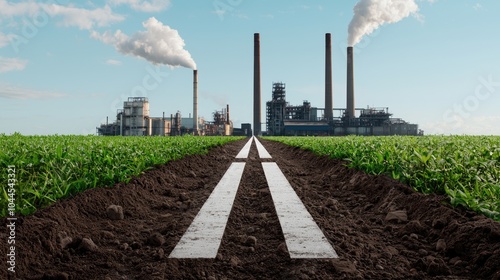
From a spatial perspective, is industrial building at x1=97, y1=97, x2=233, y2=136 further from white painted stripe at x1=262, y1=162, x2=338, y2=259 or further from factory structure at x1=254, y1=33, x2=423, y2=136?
white painted stripe at x1=262, y1=162, x2=338, y2=259

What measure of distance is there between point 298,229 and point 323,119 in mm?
71048

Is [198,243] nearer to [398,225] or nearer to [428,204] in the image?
[398,225]

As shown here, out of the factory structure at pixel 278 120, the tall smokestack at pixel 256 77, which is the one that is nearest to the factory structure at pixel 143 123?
the factory structure at pixel 278 120

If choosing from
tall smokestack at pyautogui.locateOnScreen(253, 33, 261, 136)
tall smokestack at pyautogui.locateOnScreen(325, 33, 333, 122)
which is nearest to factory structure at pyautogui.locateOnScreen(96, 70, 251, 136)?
tall smokestack at pyautogui.locateOnScreen(253, 33, 261, 136)

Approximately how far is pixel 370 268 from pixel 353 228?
52.5 inches

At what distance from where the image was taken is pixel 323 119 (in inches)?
2911

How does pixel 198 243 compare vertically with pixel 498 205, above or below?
below

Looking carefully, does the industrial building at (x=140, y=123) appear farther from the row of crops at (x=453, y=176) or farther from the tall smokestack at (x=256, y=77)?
the row of crops at (x=453, y=176)

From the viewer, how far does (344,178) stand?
842 cm

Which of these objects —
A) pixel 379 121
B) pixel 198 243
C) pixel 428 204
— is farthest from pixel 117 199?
pixel 379 121

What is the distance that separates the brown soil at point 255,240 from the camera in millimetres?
3260

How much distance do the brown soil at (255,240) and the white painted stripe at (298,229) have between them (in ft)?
0.33

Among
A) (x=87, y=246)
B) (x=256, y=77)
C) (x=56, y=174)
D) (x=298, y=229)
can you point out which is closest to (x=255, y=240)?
(x=298, y=229)

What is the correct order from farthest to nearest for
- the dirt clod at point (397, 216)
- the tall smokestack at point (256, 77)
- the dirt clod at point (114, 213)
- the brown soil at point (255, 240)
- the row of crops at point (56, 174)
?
the tall smokestack at point (256, 77)
the dirt clod at point (114, 213)
the dirt clod at point (397, 216)
the row of crops at point (56, 174)
the brown soil at point (255, 240)
